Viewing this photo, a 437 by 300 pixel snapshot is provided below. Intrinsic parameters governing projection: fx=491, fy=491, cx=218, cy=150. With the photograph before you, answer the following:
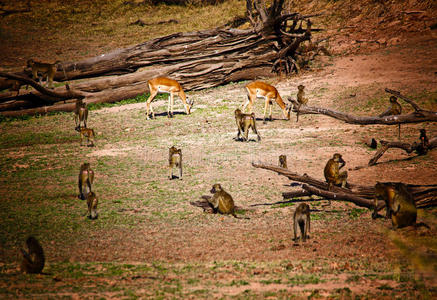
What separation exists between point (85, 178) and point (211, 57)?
15.1m

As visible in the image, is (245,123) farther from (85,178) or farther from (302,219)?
(302,219)

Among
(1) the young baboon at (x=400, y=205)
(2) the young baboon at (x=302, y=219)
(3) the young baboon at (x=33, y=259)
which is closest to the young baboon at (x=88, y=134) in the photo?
(3) the young baboon at (x=33, y=259)

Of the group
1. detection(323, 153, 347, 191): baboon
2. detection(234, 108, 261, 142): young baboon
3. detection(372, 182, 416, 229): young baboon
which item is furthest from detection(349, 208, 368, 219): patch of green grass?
detection(234, 108, 261, 142): young baboon

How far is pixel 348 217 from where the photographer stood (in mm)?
9188

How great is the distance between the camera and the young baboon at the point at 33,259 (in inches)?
256

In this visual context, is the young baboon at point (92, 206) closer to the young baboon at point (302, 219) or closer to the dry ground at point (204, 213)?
the dry ground at point (204, 213)

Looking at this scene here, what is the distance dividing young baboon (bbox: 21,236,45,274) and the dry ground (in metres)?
0.13

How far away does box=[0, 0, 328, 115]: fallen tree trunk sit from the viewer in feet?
76.9

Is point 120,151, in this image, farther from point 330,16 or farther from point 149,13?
point 149,13

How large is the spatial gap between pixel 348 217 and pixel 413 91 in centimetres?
1046

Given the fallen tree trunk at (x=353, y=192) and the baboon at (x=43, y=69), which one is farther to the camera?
the baboon at (x=43, y=69)

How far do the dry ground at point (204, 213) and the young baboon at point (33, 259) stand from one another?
0.44ft

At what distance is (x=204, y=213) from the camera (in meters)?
9.63

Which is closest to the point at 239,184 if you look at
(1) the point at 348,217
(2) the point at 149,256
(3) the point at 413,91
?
(1) the point at 348,217
